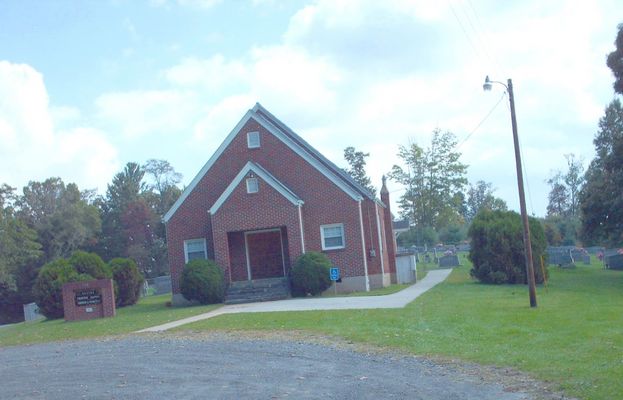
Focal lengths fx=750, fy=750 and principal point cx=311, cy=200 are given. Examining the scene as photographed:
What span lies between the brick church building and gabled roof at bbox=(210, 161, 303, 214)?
0.04 metres

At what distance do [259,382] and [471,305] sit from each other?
12.1 meters

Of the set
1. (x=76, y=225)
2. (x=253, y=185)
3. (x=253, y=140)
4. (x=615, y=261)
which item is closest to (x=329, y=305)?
(x=253, y=185)

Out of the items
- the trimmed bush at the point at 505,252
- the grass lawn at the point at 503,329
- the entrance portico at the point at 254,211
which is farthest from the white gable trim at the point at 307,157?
the trimmed bush at the point at 505,252

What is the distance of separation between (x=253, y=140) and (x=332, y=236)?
5613mm

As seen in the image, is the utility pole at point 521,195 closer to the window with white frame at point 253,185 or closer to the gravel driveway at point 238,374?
the gravel driveway at point 238,374

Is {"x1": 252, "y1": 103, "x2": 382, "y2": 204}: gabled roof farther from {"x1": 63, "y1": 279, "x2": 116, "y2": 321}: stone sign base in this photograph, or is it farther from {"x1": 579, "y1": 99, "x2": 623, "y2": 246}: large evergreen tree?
{"x1": 579, "y1": 99, "x2": 623, "y2": 246}: large evergreen tree

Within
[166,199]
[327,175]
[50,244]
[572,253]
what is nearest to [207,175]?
[327,175]

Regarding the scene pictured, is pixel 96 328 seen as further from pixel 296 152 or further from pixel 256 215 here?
pixel 296 152

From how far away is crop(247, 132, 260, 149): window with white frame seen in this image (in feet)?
110

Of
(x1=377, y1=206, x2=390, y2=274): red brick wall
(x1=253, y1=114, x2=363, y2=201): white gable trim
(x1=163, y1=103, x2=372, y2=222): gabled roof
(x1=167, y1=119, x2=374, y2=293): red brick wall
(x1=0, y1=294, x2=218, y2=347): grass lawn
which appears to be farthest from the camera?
(x1=377, y1=206, x2=390, y2=274): red brick wall

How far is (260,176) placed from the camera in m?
30.7

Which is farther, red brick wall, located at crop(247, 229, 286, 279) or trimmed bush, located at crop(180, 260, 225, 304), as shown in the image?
red brick wall, located at crop(247, 229, 286, 279)

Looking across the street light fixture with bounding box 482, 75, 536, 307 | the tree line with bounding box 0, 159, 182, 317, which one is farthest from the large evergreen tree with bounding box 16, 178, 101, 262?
the street light fixture with bounding box 482, 75, 536, 307

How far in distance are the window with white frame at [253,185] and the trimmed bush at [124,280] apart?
305 inches
